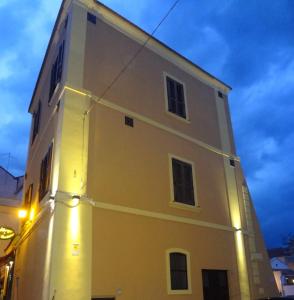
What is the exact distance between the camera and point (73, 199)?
850 cm

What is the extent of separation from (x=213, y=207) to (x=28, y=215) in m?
6.42

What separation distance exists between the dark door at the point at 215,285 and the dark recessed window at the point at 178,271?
0.85 m

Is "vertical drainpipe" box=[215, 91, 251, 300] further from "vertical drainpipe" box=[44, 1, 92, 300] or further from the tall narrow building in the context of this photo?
"vertical drainpipe" box=[44, 1, 92, 300]

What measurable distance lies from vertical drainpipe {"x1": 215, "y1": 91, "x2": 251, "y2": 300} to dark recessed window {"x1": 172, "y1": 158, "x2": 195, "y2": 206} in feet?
6.85

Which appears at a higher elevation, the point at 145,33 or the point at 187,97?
the point at 145,33

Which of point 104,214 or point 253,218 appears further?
point 253,218

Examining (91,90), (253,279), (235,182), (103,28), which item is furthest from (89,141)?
(253,279)

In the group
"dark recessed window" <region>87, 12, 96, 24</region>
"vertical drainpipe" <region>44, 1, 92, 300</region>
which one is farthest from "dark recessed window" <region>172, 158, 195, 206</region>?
"dark recessed window" <region>87, 12, 96, 24</region>

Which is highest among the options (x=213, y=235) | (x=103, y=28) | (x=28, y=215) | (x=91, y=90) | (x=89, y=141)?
(x=103, y=28)

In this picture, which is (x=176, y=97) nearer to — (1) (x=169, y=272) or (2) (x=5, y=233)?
(1) (x=169, y=272)

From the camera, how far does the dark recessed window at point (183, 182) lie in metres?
11.3

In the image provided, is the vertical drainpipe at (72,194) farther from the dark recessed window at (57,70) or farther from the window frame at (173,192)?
the window frame at (173,192)

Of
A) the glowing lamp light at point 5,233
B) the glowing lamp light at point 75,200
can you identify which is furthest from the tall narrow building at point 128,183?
the glowing lamp light at point 5,233

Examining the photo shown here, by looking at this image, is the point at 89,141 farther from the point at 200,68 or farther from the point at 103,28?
the point at 200,68
